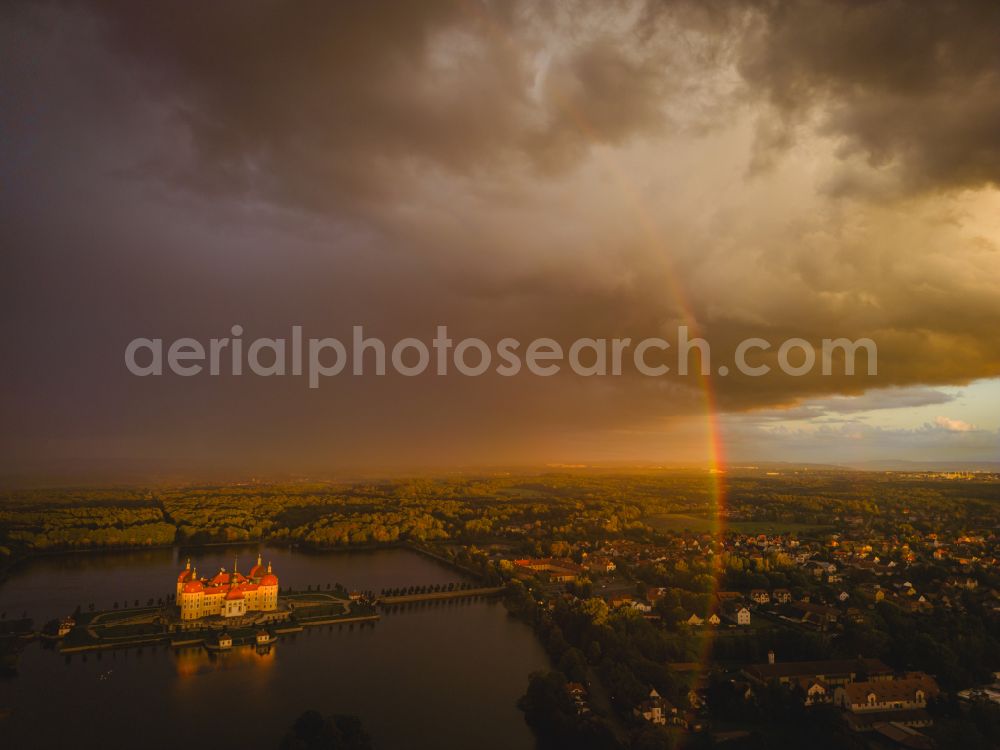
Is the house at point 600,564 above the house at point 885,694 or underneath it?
underneath

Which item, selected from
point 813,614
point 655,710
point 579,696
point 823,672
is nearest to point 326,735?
point 579,696

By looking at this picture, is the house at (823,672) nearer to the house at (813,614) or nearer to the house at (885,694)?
the house at (885,694)

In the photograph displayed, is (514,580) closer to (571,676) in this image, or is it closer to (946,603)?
(571,676)

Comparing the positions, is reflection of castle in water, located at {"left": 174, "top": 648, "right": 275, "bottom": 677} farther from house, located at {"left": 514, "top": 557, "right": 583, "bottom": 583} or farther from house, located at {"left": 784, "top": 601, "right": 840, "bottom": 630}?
house, located at {"left": 784, "top": 601, "right": 840, "bottom": 630}

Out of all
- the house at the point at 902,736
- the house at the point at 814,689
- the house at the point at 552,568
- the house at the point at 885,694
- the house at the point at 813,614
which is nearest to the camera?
the house at the point at 902,736

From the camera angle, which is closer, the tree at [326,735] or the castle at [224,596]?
the tree at [326,735]

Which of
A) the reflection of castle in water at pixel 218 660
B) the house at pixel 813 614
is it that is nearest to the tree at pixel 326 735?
the reflection of castle in water at pixel 218 660
